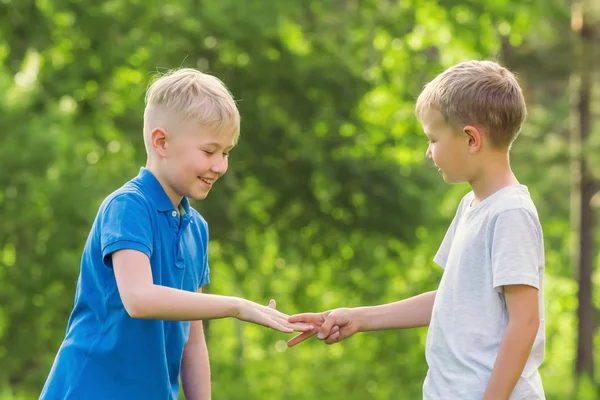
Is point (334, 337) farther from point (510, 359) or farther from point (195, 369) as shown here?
point (510, 359)

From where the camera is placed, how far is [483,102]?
2.43 m

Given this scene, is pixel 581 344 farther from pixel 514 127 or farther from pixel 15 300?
pixel 514 127

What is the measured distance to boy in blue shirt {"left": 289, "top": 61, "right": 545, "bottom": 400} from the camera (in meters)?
2.28

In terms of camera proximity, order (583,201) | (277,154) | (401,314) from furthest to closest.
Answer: (583,201) → (277,154) → (401,314)

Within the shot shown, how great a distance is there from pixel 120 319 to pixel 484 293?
98 cm

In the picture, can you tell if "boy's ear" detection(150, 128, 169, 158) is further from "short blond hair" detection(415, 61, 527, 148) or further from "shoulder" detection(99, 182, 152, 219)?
"short blond hair" detection(415, 61, 527, 148)

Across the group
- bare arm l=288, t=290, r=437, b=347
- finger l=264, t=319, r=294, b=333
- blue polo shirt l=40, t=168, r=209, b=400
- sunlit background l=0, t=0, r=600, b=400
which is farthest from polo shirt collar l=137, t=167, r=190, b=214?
sunlit background l=0, t=0, r=600, b=400

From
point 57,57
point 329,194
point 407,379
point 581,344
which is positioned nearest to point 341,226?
point 329,194

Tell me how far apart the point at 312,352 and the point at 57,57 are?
613 cm

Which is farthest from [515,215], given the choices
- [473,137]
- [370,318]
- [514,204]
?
[370,318]

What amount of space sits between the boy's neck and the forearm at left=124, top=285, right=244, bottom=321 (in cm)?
78

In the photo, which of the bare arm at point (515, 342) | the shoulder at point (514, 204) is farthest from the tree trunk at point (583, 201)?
the bare arm at point (515, 342)

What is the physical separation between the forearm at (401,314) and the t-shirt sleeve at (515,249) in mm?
549

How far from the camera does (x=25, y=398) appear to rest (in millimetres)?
7277
